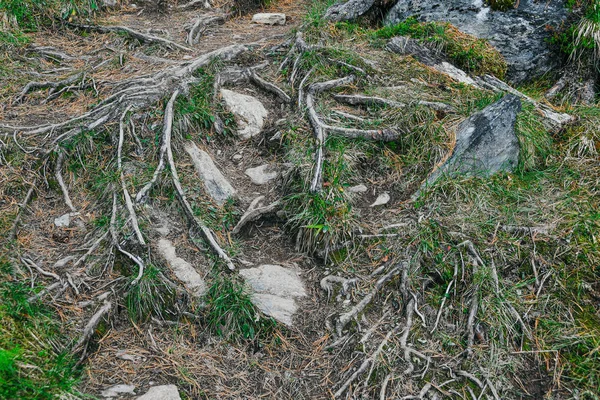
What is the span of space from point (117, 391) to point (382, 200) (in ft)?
8.90

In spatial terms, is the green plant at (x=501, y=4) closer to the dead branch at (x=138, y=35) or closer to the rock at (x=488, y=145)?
the rock at (x=488, y=145)

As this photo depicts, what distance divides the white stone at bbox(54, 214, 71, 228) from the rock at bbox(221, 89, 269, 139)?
186 centimetres

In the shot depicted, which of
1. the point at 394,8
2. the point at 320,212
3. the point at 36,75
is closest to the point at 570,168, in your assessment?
the point at 320,212

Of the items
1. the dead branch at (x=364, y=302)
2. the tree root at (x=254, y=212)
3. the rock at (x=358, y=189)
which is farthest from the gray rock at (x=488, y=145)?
the tree root at (x=254, y=212)

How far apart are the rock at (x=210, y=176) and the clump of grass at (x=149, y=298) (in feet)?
3.35

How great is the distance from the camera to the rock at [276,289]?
3678 mm

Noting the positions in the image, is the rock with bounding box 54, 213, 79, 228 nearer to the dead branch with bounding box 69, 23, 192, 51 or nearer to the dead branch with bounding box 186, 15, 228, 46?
the dead branch with bounding box 69, 23, 192, 51

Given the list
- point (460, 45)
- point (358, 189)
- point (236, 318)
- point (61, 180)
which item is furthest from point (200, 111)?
point (460, 45)

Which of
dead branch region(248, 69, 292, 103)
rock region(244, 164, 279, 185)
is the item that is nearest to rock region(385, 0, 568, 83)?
dead branch region(248, 69, 292, 103)

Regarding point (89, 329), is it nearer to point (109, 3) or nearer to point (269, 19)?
point (109, 3)

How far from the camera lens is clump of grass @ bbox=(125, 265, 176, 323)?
3.48 metres

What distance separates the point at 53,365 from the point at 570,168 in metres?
4.78

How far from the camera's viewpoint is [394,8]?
23.2ft

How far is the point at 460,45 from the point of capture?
6168mm
